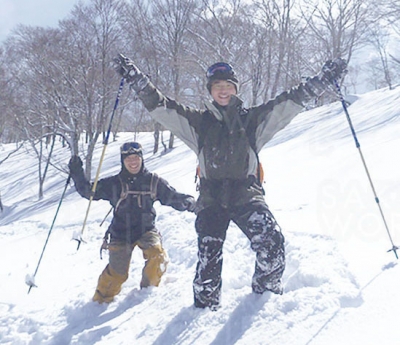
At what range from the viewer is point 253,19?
19500mm

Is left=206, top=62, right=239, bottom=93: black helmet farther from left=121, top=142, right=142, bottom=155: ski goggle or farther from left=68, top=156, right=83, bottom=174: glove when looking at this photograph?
left=68, top=156, right=83, bottom=174: glove

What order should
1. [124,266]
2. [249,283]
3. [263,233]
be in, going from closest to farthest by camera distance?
1. [263,233]
2. [249,283]
3. [124,266]

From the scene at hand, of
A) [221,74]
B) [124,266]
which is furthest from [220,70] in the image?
[124,266]

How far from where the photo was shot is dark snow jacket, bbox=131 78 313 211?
312cm

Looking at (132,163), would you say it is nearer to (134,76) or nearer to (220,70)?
(134,76)

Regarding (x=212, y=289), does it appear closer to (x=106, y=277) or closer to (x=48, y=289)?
(x=106, y=277)

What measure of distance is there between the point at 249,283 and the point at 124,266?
1.26 meters

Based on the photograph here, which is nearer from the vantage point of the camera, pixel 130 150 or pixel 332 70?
pixel 332 70

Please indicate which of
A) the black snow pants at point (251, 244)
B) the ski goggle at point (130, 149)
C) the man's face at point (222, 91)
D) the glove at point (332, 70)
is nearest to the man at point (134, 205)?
the ski goggle at point (130, 149)

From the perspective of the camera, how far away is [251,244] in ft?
10.0

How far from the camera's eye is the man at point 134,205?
405cm

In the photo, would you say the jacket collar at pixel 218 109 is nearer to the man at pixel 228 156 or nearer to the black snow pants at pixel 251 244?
the man at pixel 228 156

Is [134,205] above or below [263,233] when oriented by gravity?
above

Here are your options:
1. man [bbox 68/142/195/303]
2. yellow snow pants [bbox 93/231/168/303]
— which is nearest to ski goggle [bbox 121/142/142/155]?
man [bbox 68/142/195/303]
